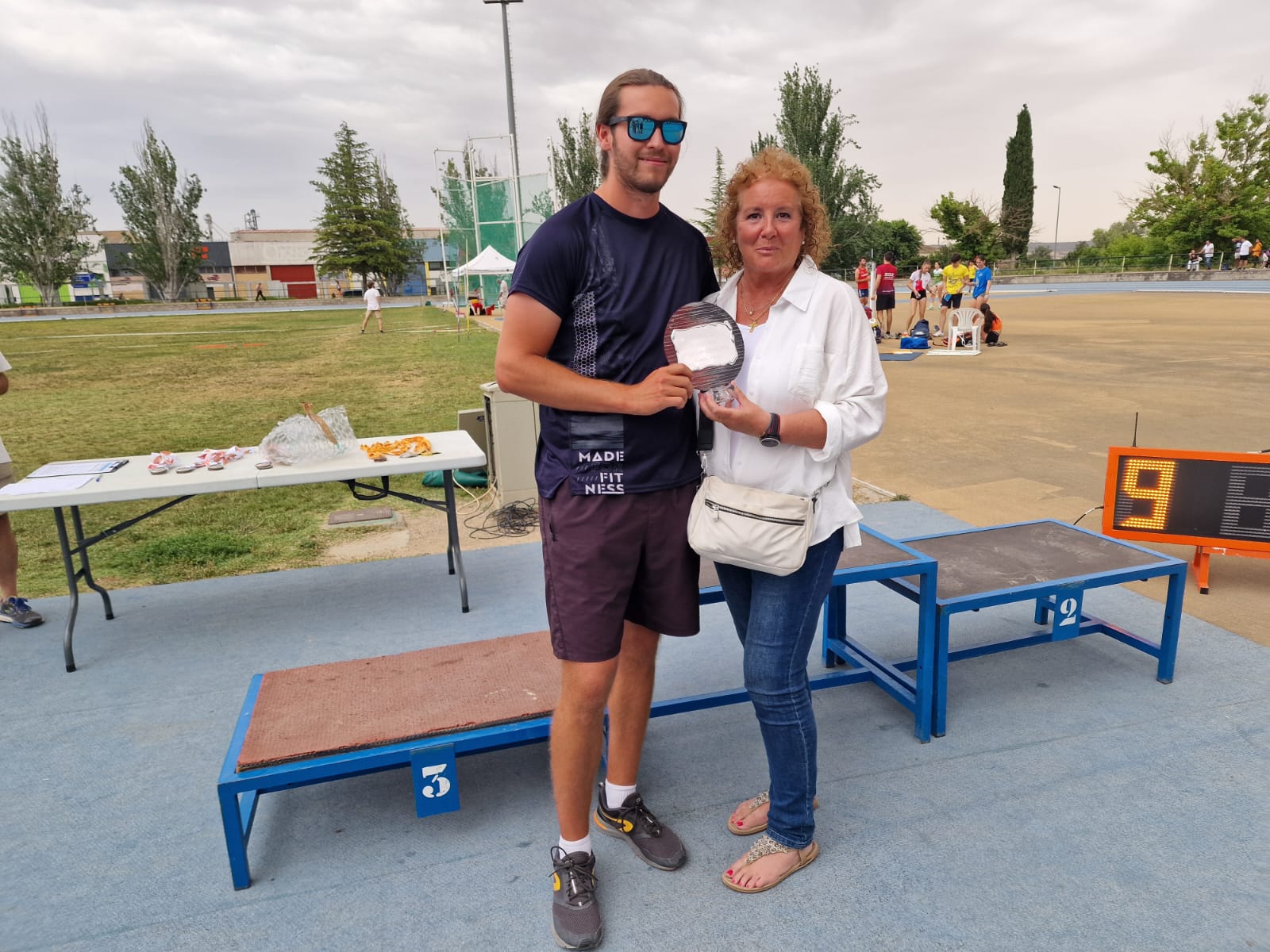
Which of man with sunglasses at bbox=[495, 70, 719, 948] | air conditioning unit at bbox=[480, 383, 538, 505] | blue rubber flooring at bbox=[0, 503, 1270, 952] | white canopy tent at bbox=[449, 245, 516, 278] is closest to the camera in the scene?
man with sunglasses at bbox=[495, 70, 719, 948]

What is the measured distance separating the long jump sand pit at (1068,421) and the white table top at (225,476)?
11.7ft

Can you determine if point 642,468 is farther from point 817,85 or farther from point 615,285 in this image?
point 817,85

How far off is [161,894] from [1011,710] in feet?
9.46

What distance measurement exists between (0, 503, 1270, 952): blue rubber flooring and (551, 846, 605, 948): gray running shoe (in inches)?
2.5

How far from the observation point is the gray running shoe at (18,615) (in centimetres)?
400

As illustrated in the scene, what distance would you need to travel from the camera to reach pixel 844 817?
245 cm

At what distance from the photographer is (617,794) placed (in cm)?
236

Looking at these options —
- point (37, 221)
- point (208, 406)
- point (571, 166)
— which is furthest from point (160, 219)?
point (208, 406)

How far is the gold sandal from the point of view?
215cm

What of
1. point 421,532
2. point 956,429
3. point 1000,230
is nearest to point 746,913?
point 421,532

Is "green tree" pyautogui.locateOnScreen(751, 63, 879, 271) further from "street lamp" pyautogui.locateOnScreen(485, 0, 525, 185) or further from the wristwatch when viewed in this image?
the wristwatch

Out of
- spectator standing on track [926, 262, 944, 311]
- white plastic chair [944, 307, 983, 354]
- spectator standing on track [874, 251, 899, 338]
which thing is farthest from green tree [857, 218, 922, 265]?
white plastic chair [944, 307, 983, 354]

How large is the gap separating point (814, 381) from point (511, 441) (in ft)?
13.7

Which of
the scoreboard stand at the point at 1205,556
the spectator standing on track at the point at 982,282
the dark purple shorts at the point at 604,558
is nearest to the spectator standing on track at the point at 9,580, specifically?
the dark purple shorts at the point at 604,558
